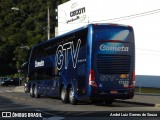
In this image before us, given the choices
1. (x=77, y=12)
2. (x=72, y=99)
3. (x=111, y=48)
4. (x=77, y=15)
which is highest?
(x=77, y=12)

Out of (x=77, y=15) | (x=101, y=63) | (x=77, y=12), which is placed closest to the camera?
(x=101, y=63)

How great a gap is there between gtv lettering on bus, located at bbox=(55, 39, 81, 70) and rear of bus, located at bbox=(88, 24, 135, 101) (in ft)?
→ 5.20

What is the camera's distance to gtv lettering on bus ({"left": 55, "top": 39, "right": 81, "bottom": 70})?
74.1ft

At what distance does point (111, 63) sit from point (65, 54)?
3769 millimetres

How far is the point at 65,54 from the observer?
24203mm

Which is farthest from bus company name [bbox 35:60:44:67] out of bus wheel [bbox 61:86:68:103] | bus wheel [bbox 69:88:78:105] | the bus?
bus wheel [bbox 69:88:78:105]

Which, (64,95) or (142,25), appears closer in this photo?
(64,95)

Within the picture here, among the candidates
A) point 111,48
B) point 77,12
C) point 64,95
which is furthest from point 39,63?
point 77,12

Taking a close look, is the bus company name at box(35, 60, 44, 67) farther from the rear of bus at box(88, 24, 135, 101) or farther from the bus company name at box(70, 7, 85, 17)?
the bus company name at box(70, 7, 85, 17)

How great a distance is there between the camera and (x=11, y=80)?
7262cm

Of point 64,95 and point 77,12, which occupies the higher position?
point 77,12

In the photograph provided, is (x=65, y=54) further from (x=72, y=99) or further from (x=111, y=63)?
(x=111, y=63)

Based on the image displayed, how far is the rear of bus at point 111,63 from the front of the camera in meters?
21.0

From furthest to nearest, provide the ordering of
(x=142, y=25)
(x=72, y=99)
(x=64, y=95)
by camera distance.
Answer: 1. (x=142, y=25)
2. (x=64, y=95)
3. (x=72, y=99)
